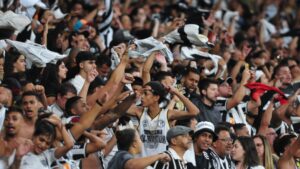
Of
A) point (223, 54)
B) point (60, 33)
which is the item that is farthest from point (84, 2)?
point (60, 33)

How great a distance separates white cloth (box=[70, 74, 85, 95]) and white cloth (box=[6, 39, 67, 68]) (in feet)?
3.02

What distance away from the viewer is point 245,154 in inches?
573

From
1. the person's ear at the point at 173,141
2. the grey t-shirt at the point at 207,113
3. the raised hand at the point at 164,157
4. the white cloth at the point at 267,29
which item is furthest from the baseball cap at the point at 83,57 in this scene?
the white cloth at the point at 267,29

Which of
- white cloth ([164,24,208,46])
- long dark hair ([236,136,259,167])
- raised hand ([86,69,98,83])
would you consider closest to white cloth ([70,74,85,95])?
raised hand ([86,69,98,83])

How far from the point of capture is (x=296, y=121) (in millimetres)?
17625

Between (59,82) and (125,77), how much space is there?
1.26 metres

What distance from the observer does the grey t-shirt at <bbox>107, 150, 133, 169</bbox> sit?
502 inches

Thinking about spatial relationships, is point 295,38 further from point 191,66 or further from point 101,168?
point 101,168

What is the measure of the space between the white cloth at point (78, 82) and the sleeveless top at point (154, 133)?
1.70m

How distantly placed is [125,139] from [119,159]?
285 millimetres

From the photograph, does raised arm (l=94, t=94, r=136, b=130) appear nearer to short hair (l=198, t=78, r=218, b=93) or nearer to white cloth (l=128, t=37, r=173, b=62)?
white cloth (l=128, t=37, r=173, b=62)

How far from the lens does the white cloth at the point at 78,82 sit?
1595cm

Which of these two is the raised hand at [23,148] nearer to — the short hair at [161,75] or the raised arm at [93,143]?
the raised arm at [93,143]

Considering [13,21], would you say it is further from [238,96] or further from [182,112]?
[238,96]
